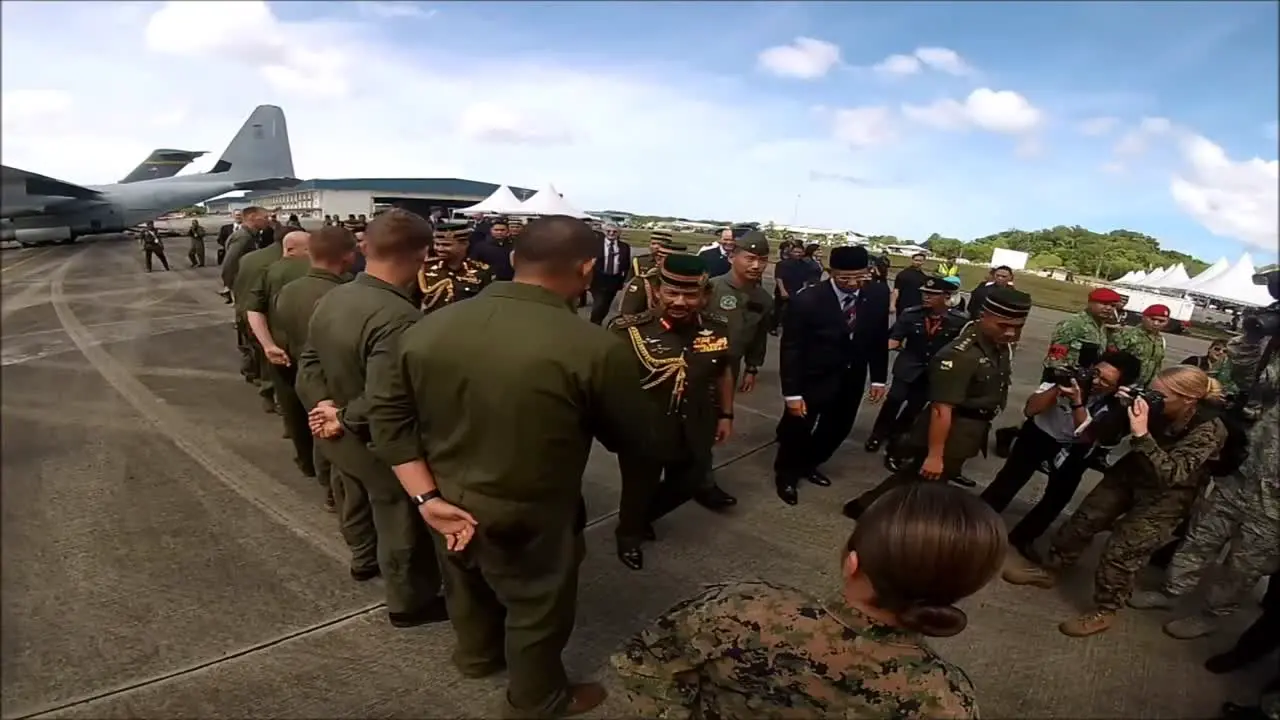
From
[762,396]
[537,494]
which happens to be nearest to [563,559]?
[537,494]

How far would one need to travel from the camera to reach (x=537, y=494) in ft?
6.36

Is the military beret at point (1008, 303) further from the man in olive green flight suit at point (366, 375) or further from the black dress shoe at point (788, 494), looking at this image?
the man in olive green flight suit at point (366, 375)

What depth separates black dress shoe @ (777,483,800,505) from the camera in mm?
4359

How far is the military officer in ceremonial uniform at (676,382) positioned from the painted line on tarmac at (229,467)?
1521mm

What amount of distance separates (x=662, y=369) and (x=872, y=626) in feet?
6.83

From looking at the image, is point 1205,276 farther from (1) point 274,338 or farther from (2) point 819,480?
(1) point 274,338

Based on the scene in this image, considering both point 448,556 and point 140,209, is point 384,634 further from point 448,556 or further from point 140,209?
point 140,209

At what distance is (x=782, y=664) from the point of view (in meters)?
1.12

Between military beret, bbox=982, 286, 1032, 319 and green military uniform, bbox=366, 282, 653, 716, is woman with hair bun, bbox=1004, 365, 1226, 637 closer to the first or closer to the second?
military beret, bbox=982, 286, 1032, 319

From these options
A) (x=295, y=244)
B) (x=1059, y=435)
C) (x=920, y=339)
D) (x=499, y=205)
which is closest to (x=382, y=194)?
(x=499, y=205)

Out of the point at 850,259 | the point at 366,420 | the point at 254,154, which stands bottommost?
the point at 366,420

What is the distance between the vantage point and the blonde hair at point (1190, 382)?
2.81 metres

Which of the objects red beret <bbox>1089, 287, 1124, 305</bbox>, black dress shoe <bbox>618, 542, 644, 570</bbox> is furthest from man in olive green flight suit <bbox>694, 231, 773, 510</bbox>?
red beret <bbox>1089, 287, 1124, 305</bbox>

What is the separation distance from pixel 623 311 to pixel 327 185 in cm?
3551
